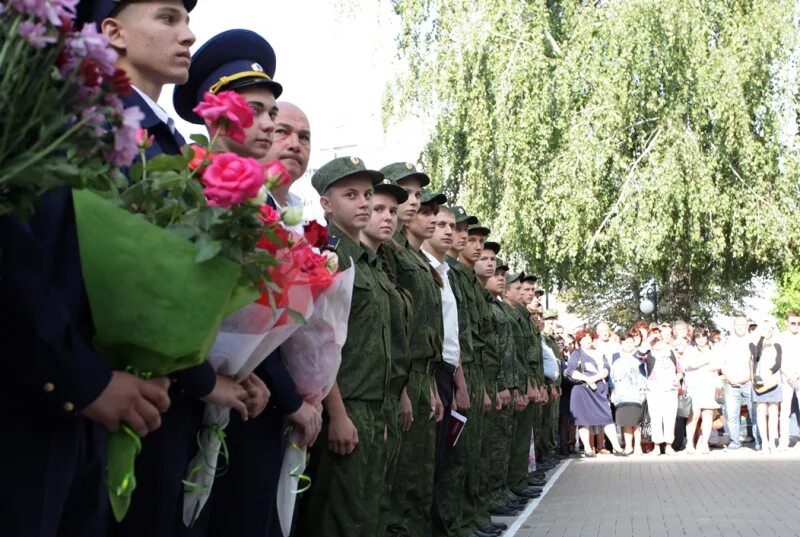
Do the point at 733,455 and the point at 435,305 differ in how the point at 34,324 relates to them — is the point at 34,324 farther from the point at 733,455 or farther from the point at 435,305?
the point at 733,455

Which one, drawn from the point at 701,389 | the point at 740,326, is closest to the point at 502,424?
the point at 701,389

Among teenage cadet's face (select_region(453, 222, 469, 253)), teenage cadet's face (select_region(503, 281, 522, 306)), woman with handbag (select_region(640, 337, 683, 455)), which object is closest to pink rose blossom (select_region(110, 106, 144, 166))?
teenage cadet's face (select_region(453, 222, 469, 253))

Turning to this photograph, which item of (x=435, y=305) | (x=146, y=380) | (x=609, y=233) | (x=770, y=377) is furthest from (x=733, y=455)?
(x=146, y=380)

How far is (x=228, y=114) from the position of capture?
10.1ft

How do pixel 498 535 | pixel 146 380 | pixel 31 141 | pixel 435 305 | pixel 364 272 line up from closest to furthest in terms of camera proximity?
pixel 31 141 < pixel 146 380 < pixel 364 272 < pixel 435 305 < pixel 498 535

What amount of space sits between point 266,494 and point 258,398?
1.80 ft

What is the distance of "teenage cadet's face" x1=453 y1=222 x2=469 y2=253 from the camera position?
10.2 meters

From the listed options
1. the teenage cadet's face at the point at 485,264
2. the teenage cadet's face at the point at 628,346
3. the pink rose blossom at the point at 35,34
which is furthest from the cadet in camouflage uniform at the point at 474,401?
the teenage cadet's face at the point at 628,346

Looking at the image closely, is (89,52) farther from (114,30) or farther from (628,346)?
(628,346)

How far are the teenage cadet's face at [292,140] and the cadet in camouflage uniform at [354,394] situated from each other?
1.08 feet

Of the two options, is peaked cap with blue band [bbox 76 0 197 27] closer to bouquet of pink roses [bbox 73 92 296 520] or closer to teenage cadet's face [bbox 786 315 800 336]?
bouquet of pink roses [bbox 73 92 296 520]

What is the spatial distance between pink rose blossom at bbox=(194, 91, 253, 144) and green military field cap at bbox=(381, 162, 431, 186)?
4831 mm

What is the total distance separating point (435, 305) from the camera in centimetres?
753

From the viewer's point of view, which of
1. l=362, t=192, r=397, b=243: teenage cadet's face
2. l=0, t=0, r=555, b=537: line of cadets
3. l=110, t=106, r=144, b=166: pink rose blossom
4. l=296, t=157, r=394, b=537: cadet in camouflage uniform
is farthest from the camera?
l=362, t=192, r=397, b=243: teenage cadet's face
